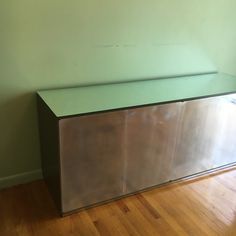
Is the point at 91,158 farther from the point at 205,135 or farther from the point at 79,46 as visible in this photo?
the point at 205,135

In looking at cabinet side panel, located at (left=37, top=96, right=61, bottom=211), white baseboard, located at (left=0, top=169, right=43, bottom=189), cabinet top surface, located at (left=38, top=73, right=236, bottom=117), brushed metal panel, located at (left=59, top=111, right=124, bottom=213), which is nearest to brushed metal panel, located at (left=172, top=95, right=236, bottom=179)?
cabinet top surface, located at (left=38, top=73, right=236, bottom=117)

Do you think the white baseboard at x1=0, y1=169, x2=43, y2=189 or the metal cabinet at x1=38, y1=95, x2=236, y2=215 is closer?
the metal cabinet at x1=38, y1=95, x2=236, y2=215

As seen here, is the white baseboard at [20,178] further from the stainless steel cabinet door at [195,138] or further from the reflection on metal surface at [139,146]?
the stainless steel cabinet door at [195,138]

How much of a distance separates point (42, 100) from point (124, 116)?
0.58m

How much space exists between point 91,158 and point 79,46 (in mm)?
861

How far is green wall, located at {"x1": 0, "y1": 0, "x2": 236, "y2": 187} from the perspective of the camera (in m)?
1.89

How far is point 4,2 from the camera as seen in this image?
5.78ft

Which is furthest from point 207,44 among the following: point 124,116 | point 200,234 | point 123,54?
point 200,234

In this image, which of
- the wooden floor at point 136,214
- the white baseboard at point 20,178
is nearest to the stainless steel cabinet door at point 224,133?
the wooden floor at point 136,214

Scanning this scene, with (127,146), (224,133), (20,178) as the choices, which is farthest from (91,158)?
(224,133)

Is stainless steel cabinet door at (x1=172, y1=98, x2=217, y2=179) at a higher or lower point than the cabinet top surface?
lower

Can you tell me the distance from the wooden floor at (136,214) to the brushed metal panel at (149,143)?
0.14 metres

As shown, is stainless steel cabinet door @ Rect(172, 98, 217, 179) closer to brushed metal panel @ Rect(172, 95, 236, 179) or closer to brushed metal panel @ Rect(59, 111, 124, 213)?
brushed metal panel @ Rect(172, 95, 236, 179)

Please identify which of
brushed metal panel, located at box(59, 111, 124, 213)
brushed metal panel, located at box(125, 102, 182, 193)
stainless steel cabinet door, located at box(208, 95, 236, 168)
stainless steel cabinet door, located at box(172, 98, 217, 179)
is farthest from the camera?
stainless steel cabinet door, located at box(208, 95, 236, 168)
